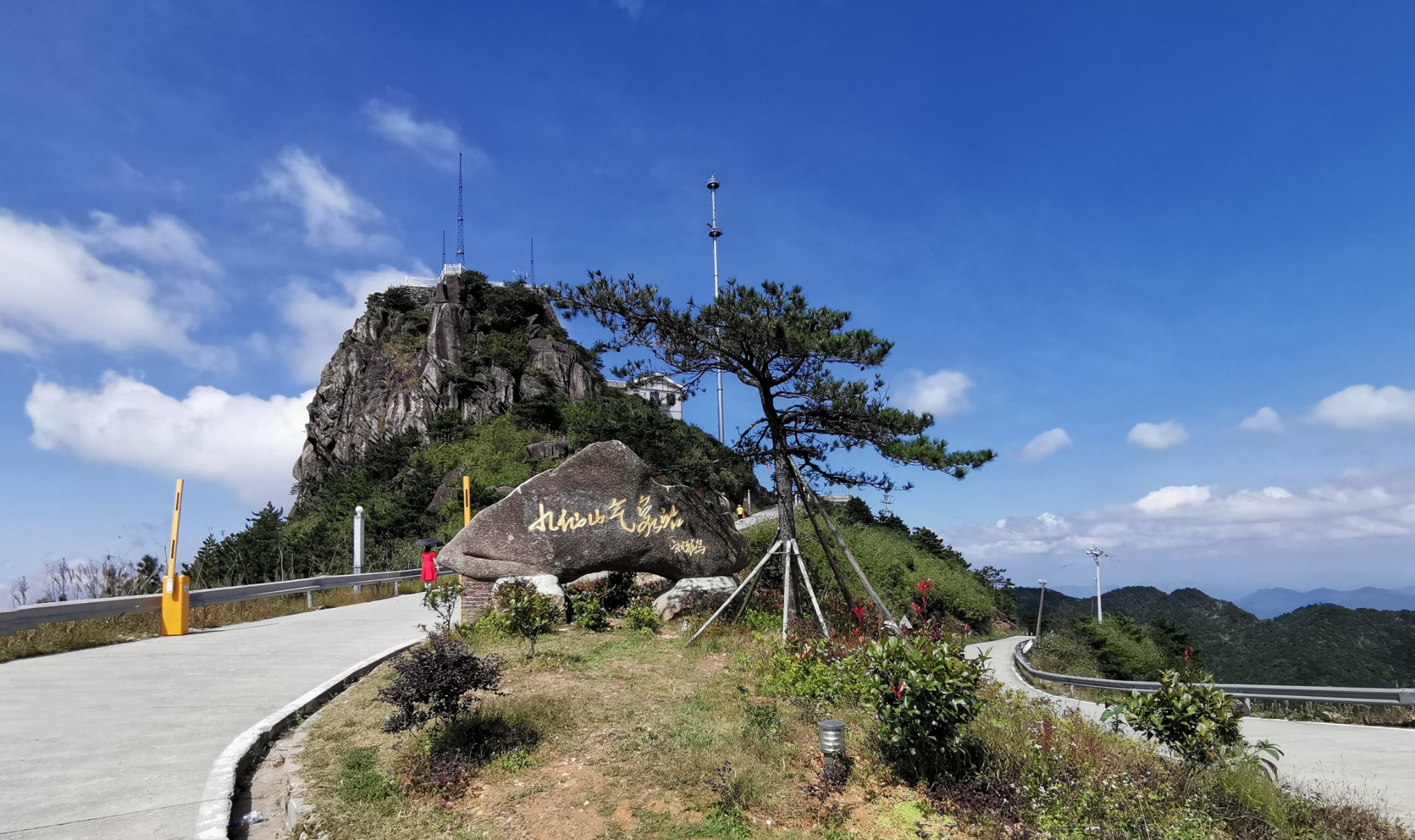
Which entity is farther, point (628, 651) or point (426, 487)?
point (426, 487)

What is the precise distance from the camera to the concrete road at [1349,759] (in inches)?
257

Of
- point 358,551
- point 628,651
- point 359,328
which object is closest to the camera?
point 628,651

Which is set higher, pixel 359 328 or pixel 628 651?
pixel 359 328

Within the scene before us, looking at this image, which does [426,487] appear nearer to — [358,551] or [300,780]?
[358,551]

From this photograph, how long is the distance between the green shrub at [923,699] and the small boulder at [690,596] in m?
6.49

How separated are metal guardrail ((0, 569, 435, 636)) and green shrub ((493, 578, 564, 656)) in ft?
20.9

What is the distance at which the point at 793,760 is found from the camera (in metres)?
5.84

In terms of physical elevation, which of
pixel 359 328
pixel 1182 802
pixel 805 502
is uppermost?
pixel 359 328

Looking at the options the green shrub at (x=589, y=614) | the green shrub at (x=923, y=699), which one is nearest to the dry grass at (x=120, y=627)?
the green shrub at (x=589, y=614)

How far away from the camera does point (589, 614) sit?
37.4 ft

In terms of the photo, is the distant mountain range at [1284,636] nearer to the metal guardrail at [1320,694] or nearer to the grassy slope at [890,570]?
the grassy slope at [890,570]

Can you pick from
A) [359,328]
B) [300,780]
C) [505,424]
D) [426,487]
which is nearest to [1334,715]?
[300,780]

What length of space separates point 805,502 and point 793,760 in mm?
5728

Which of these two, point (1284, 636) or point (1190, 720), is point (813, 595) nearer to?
point (1190, 720)
